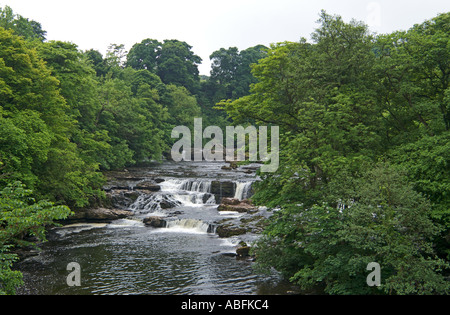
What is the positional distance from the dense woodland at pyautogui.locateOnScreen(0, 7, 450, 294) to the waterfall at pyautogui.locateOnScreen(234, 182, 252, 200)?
40.3 ft

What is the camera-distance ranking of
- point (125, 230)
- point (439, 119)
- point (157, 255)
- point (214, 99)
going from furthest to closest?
point (214, 99) < point (125, 230) < point (157, 255) < point (439, 119)

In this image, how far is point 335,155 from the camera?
46.6 feet

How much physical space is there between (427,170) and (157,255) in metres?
13.4

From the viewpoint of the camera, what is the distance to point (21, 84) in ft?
69.6

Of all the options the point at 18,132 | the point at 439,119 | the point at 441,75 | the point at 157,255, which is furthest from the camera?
the point at 157,255

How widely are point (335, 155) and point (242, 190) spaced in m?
19.4

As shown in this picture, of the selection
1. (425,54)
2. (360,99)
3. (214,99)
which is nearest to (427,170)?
(360,99)

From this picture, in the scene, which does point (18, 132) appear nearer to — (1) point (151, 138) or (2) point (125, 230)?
(2) point (125, 230)

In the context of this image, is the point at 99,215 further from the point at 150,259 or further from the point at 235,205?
the point at 235,205

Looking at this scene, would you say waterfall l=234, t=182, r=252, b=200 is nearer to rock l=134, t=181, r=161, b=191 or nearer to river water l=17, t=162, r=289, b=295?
river water l=17, t=162, r=289, b=295

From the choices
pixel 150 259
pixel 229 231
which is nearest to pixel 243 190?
pixel 229 231

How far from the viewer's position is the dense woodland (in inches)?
420

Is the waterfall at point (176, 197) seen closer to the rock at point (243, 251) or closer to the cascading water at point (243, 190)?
the cascading water at point (243, 190)

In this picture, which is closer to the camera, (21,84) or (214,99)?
(21,84)
